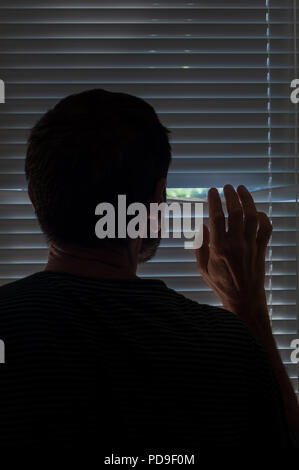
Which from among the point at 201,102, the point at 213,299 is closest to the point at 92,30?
the point at 201,102

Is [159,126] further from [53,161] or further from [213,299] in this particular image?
[213,299]

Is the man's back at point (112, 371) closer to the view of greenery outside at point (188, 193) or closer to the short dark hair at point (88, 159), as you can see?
the short dark hair at point (88, 159)

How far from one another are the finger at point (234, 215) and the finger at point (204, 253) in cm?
12

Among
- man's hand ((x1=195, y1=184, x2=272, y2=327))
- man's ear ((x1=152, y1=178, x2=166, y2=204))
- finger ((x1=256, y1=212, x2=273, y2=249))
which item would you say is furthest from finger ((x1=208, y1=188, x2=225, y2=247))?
man's ear ((x1=152, y1=178, x2=166, y2=204))

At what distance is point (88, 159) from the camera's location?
764 millimetres

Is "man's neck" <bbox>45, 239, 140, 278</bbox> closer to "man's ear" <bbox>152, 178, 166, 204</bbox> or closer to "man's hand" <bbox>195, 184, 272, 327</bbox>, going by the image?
"man's ear" <bbox>152, 178, 166, 204</bbox>

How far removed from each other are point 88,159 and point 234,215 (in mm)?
430

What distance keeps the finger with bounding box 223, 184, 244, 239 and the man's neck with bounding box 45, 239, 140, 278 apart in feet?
1.07

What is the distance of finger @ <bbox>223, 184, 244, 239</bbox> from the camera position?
3.51ft

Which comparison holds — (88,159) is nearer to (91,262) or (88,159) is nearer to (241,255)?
(91,262)

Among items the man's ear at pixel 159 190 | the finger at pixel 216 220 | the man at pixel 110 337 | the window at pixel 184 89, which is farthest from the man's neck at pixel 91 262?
the window at pixel 184 89

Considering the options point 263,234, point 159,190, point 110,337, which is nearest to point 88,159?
point 159,190

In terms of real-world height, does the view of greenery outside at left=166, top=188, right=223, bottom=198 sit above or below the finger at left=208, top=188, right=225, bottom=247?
above

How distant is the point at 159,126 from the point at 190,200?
1.41 feet
